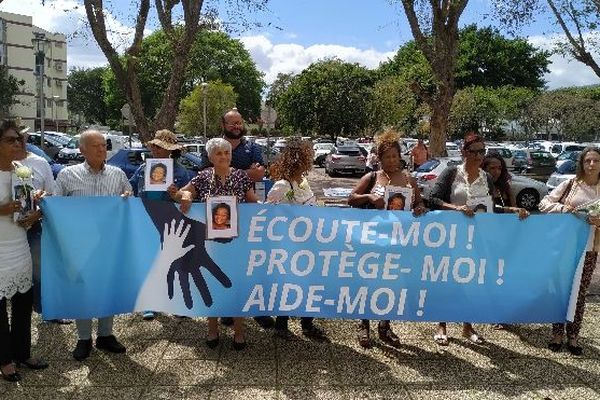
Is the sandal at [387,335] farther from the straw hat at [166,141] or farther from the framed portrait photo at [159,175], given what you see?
the straw hat at [166,141]

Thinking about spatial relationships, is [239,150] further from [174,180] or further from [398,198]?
[398,198]

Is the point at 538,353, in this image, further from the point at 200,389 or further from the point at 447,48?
the point at 447,48

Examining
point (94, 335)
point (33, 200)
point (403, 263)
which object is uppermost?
point (33, 200)

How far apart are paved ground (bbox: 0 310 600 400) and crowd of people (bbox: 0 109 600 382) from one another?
0.14m

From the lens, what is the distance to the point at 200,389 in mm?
4273

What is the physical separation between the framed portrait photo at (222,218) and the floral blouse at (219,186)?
7.1 inches

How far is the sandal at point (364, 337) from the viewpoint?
16.8ft

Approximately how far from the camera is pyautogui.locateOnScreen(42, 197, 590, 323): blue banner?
4738mm

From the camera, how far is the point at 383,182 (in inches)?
201

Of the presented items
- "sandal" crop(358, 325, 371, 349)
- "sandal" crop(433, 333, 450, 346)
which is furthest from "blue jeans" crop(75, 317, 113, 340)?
"sandal" crop(433, 333, 450, 346)

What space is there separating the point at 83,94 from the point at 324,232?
378ft

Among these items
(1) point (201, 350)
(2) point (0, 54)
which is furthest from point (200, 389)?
(2) point (0, 54)

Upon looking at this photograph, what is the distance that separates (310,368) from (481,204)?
1.90m

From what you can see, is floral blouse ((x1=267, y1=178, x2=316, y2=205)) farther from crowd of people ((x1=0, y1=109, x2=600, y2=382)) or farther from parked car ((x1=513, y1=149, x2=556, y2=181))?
parked car ((x1=513, y1=149, x2=556, y2=181))
